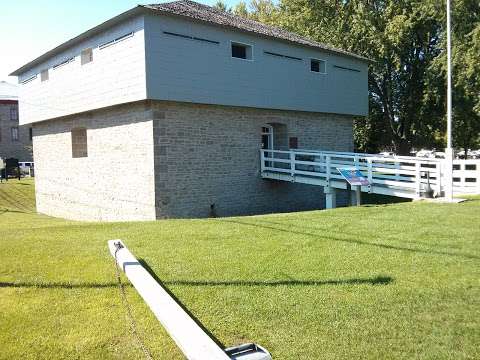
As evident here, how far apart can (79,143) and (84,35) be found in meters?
4.75

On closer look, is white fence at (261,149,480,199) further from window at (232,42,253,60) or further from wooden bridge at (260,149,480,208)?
window at (232,42,253,60)

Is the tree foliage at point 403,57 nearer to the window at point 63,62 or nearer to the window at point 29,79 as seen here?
the window at point 63,62

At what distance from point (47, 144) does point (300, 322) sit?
2028 centimetres

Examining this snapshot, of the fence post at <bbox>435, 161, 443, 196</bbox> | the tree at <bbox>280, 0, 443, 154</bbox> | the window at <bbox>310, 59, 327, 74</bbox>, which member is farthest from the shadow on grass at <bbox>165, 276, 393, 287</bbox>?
the tree at <bbox>280, 0, 443, 154</bbox>

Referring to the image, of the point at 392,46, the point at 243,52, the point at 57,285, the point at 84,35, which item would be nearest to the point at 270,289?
the point at 57,285

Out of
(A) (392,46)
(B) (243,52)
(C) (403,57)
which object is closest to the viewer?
(B) (243,52)

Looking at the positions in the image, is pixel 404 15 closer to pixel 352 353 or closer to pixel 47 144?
pixel 47 144

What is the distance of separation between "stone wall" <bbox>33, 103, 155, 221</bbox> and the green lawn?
6.75 m

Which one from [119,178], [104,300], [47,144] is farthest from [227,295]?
[47,144]

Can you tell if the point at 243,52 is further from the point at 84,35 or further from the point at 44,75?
the point at 44,75

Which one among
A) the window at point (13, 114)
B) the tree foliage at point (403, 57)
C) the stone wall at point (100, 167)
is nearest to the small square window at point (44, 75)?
the stone wall at point (100, 167)

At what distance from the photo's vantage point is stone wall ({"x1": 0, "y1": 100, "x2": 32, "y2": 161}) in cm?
4584

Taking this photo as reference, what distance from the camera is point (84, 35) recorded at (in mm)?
17359

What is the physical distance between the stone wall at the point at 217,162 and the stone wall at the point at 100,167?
59 cm
